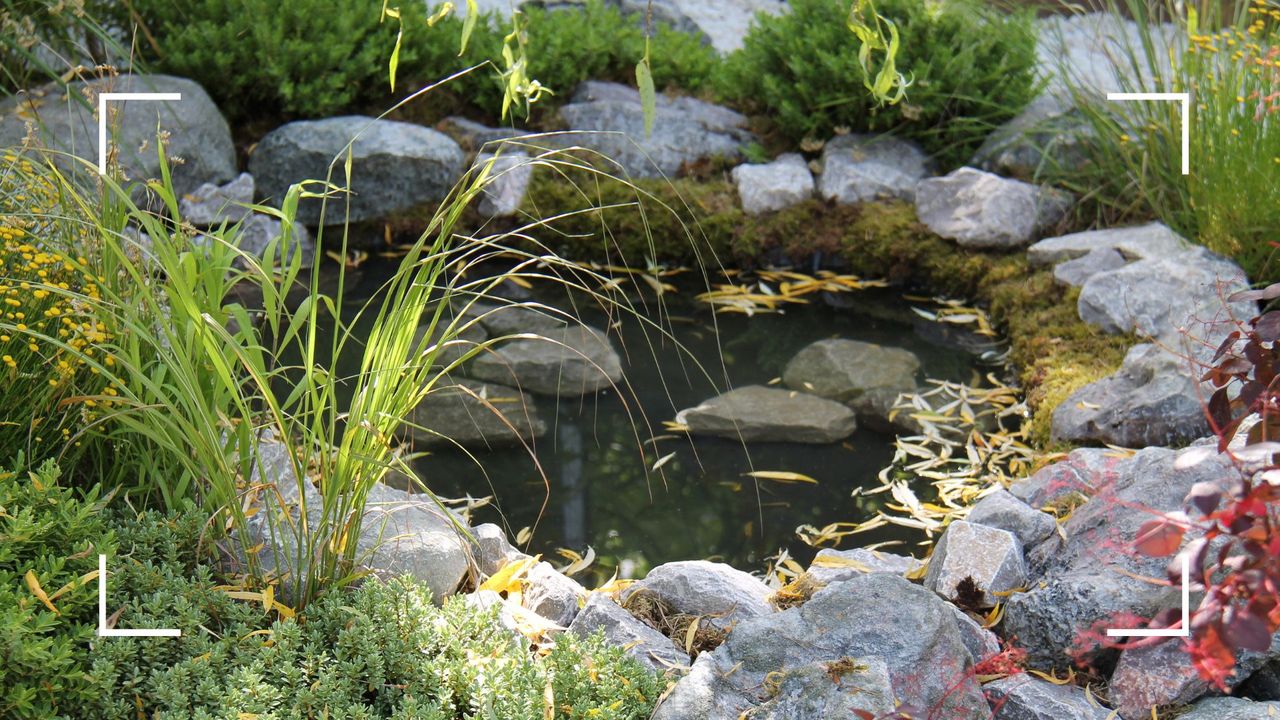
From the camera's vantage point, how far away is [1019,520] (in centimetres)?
281

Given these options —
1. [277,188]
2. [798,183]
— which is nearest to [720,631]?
[798,183]

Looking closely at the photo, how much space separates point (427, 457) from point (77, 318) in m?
1.28

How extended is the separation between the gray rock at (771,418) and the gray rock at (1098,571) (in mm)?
1173

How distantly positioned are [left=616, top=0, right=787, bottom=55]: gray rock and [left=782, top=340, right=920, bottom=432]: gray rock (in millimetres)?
3753

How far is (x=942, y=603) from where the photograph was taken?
2.24m

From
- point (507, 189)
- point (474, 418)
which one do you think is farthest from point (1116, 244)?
point (507, 189)

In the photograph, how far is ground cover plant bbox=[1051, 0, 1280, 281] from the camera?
4.02 meters

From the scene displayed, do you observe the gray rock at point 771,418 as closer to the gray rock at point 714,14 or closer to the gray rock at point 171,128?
the gray rock at point 171,128

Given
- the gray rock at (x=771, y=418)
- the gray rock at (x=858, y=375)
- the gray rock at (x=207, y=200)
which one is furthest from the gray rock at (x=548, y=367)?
the gray rock at (x=207, y=200)

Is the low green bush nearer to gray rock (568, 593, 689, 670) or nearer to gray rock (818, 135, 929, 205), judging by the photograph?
gray rock (818, 135, 929, 205)

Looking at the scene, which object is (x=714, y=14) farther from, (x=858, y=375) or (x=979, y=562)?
(x=979, y=562)

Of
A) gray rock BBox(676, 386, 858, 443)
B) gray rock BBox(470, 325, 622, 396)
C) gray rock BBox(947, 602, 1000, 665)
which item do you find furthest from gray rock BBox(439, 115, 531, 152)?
→ gray rock BBox(947, 602, 1000, 665)

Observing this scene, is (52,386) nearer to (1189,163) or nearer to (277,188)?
(277,188)

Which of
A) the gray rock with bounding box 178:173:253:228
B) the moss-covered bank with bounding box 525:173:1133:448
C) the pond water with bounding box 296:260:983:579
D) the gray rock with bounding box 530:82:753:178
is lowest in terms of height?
the pond water with bounding box 296:260:983:579
